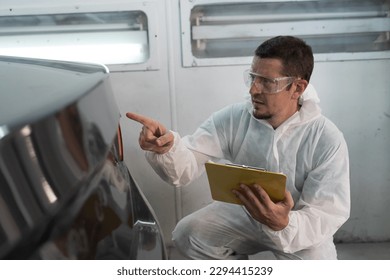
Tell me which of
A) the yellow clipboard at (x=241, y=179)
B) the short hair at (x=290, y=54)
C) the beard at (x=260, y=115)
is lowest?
the yellow clipboard at (x=241, y=179)

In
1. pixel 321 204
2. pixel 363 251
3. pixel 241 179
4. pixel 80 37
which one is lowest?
pixel 363 251

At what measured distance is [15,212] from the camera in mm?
382

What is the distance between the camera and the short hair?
1360mm

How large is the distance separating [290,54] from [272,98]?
0.14 meters

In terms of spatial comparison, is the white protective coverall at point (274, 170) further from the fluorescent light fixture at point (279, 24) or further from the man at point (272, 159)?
the fluorescent light fixture at point (279, 24)

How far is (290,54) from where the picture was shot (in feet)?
4.48

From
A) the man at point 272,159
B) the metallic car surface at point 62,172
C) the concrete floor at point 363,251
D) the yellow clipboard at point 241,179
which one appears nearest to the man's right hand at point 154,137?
the man at point 272,159

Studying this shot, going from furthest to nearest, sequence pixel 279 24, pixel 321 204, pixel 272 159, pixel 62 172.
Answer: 1. pixel 279 24
2. pixel 272 159
3. pixel 321 204
4. pixel 62 172

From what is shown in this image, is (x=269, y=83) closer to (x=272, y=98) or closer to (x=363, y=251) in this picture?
(x=272, y=98)

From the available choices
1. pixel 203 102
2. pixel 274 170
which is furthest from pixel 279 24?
pixel 274 170

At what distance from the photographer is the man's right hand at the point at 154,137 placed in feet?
4.23

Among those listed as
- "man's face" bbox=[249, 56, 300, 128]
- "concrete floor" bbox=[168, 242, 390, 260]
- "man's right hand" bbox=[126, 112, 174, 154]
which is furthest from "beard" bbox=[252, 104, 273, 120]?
"concrete floor" bbox=[168, 242, 390, 260]

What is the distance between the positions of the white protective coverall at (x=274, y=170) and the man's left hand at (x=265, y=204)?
6cm
